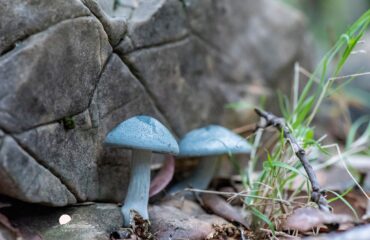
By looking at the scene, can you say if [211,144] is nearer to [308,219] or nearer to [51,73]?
[308,219]

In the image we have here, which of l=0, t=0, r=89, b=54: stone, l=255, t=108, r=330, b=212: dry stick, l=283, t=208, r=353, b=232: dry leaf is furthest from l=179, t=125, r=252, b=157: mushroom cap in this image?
l=0, t=0, r=89, b=54: stone

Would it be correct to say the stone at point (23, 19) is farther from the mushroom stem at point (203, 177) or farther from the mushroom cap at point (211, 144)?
the mushroom stem at point (203, 177)

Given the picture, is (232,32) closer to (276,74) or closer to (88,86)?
(276,74)

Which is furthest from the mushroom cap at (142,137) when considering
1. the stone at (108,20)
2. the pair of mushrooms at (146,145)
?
the stone at (108,20)

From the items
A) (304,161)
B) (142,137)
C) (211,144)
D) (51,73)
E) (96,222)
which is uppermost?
(51,73)

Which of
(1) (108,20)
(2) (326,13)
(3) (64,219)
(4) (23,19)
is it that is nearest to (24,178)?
(3) (64,219)
